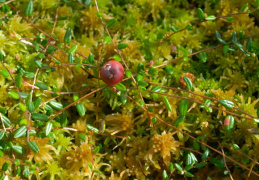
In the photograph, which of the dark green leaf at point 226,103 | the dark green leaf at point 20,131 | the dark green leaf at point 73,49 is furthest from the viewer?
the dark green leaf at point 73,49

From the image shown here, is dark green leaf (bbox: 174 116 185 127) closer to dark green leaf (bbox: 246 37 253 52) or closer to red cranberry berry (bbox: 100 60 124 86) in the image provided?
red cranberry berry (bbox: 100 60 124 86)

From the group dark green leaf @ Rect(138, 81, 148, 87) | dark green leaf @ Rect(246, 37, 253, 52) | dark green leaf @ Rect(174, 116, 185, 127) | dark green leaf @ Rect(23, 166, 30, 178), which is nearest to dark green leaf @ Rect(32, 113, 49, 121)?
dark green leaf @ Rect(23, 166, 30, 178)

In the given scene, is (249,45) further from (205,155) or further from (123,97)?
(123,97)

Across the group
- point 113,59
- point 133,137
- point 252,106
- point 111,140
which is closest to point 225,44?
point 252,106

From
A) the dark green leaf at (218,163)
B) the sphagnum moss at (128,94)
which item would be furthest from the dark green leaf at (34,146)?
the dark green leaf at (218,163)

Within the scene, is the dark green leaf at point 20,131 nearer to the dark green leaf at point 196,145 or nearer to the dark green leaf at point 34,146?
the dark green leaf at point 34,146

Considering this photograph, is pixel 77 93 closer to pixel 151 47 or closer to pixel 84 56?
pixel 84 56
